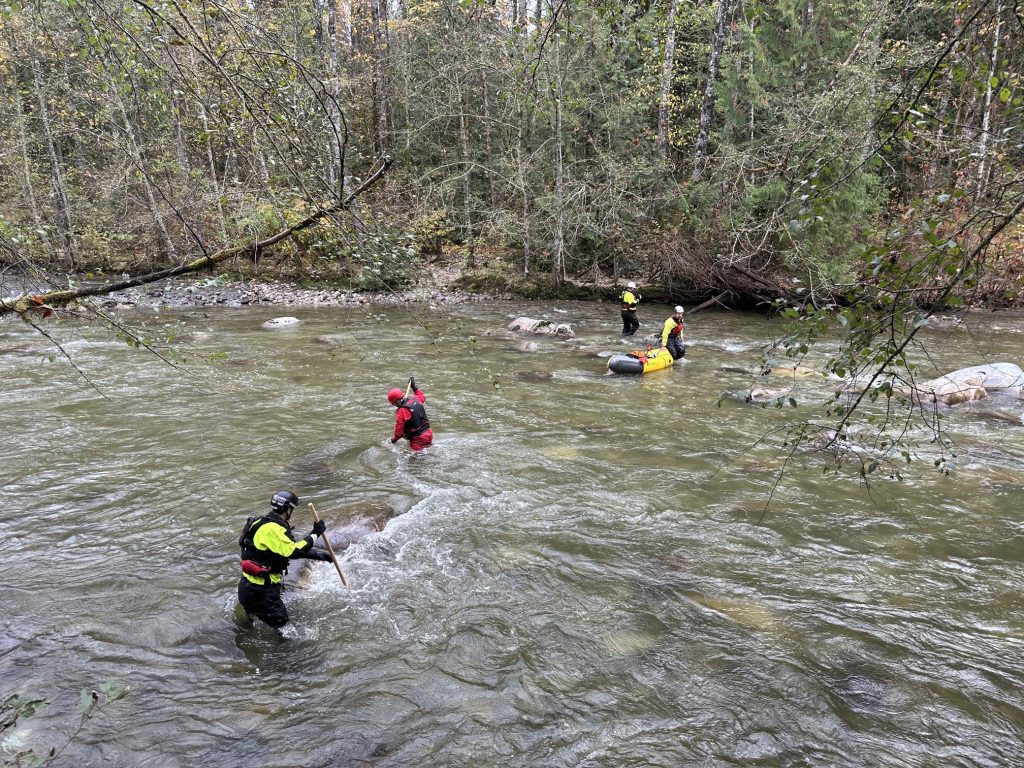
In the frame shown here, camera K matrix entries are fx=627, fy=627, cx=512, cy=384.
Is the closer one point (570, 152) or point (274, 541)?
point (274, 541)

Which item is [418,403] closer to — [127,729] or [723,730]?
[127,729]

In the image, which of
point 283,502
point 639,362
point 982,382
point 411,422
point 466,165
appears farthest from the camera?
point 466,165

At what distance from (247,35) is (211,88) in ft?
1.42

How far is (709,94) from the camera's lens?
19.6 m

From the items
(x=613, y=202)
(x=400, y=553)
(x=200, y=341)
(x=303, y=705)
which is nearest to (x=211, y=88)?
(x=303, y=705)

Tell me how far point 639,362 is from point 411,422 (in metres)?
6.19

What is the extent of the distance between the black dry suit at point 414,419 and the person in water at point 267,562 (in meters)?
3.49

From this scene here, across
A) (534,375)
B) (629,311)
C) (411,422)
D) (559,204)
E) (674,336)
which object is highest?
(559,204)

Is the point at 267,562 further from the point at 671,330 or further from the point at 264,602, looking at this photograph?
the point at 671,330

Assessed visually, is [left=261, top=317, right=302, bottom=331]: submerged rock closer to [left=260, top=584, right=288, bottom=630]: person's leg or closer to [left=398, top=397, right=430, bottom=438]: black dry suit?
[left=398, top=397, right=430, bottom=438]: black dry suit

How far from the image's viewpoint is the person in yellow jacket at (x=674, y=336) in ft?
45.9

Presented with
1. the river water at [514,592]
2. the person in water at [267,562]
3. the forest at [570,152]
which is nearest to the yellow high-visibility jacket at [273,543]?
the person in water at [267,562]

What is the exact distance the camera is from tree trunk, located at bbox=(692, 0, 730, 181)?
18.9 m

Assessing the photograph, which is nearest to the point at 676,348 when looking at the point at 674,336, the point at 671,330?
the point at 674,336
